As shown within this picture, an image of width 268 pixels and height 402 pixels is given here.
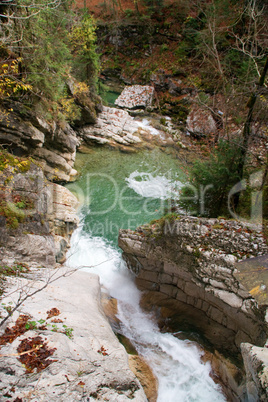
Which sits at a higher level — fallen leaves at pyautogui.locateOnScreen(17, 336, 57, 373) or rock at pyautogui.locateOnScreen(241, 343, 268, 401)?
fallen leaves at pyautogui.locateOnScreen(17, 336, 57, 373)

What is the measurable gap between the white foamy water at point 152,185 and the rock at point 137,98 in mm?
10175

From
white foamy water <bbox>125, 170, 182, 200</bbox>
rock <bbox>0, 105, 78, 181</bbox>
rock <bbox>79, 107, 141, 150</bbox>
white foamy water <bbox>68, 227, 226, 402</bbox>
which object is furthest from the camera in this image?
rock <bbox>79, 107, 141, 150</bbox>

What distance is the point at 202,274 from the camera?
244 inches

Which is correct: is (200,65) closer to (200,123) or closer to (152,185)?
(200,123)

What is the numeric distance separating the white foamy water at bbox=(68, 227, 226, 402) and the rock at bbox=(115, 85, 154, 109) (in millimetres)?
17751

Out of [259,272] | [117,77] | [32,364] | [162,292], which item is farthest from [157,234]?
[117,77]

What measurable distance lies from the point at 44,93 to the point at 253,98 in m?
8.91

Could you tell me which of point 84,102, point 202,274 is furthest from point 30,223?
point 84,102

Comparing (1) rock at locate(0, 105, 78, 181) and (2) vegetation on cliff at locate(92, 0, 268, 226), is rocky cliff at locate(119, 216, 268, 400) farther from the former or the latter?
(1) rock at locate(0, 105, 78, 181)

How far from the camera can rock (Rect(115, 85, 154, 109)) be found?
22.5 meters

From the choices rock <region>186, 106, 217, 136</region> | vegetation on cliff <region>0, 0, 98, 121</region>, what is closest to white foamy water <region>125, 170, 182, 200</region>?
vegetation on cliff <region>0, 0, 98, 121</region>

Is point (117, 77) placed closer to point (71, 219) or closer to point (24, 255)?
point (71, 219)

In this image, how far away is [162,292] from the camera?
7848mm

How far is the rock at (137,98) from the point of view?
22500 millimetres
